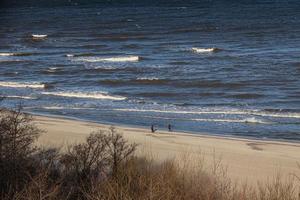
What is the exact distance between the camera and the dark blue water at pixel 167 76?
22.8 meters

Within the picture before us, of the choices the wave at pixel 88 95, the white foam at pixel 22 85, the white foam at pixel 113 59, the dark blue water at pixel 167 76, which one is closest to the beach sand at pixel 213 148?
the dark blue water at pixel 167 76

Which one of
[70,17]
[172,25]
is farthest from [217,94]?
[70,17]

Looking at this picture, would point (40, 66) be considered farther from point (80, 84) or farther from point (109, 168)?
point (109, 168)

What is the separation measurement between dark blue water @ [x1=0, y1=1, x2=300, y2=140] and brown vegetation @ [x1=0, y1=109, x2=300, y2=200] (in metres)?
10.0

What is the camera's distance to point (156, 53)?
1713 inches

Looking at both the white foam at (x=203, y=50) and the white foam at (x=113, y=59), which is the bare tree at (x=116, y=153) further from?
the white foam at (x=203, y=50)

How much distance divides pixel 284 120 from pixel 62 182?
1324cm

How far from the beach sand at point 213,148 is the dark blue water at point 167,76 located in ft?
6.60

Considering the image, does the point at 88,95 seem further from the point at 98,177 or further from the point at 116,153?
the point at 98,177

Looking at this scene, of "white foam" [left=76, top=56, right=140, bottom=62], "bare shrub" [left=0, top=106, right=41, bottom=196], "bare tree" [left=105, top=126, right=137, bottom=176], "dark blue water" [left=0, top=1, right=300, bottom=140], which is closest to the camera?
"bare shrub" [left=0, top=106, right=41, bottom=196]

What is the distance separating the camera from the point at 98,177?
32.7 feet

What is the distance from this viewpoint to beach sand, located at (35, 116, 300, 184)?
1442cm

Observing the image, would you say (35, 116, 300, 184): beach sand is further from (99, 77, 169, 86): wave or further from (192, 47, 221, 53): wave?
(192, 47, 221, 53): wave

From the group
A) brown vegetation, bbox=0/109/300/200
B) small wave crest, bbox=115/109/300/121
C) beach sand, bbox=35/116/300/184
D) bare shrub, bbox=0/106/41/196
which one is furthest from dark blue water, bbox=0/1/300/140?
bare shrub, bbox=0/106/41/196
